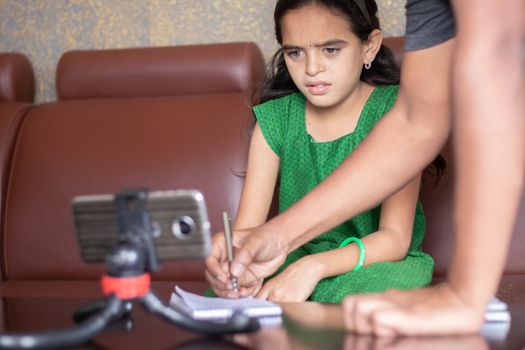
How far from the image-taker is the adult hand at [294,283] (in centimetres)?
146

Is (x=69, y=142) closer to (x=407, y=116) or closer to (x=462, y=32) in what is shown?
(x=407, y=116)

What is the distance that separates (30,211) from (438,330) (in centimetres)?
150

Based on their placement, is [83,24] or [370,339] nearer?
[370,339]

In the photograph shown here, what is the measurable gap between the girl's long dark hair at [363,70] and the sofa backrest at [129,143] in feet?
0.45

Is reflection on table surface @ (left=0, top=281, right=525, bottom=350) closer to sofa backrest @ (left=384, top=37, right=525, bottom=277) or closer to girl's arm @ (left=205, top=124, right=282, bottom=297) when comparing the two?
girl's arm @ (left=205, top=124, right=282, bottom=297)

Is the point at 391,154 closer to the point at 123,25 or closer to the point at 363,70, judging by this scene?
the point at 363,70

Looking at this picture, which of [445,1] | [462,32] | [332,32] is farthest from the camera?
[332,32]

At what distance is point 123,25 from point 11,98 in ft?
1.25

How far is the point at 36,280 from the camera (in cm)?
208

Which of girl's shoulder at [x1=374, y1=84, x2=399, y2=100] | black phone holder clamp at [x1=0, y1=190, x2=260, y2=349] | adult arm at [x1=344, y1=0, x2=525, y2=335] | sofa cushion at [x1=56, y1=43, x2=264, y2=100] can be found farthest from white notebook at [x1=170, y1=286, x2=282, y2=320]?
sofa cushion at [x1=56, y1=43, x2=264, y2=100]

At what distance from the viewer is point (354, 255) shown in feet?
5.20

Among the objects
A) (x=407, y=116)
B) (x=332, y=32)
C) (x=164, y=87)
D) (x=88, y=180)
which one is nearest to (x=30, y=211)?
(x=88, y=180)

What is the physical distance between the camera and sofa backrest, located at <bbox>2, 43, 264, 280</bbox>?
204 cm

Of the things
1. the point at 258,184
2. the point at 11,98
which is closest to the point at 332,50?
the point at 258,184
